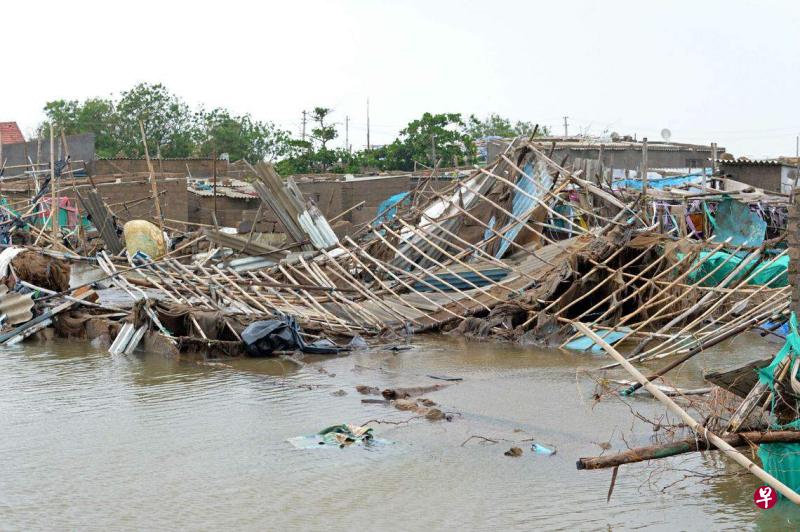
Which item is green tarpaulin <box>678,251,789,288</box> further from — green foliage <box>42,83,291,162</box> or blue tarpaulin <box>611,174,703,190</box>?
green foliage <box>42,83,291,162</box>

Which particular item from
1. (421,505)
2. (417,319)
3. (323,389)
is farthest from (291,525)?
(417,319)

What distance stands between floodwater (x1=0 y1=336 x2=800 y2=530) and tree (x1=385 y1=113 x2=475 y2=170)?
70.4 feet

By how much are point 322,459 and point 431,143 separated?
83.2 ft

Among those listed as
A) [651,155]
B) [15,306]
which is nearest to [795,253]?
[15,306]

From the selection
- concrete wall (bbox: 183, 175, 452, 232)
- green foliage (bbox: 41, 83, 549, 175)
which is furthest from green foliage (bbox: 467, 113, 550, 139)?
concrete wall (bbox: 183, 175, 452, 232)

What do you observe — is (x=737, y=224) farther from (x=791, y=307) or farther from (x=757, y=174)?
(x=791, y=307)

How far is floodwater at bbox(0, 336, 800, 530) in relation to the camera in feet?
18.9

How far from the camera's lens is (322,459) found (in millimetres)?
6906

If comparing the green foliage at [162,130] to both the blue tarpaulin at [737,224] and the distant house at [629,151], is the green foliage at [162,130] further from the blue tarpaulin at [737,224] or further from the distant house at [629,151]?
the blue tarpaulin at [737,224]

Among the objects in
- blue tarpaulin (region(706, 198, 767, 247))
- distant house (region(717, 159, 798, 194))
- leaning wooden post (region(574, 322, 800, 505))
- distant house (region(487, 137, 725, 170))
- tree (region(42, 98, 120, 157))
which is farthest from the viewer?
tree (region(42, 98, 120, 157))

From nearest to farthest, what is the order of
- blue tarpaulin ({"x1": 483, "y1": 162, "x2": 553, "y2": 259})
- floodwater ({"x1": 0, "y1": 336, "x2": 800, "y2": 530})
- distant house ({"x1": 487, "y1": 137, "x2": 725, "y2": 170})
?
1. floodwater ({"x1": 0, "y1": 336, "x2": 800, "y2": 530})
2. blue tarpaulin ({"x1": 483, "y1": 162, "x2": 553, "y2": 259})
3. distant house ({"x1": 487, "y1": 137, "x2": 725, "y2": 170})

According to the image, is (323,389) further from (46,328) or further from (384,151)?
(384,151)

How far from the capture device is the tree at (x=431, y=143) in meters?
31.5

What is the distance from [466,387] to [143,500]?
4.01m
